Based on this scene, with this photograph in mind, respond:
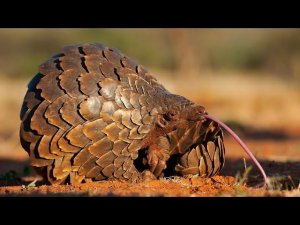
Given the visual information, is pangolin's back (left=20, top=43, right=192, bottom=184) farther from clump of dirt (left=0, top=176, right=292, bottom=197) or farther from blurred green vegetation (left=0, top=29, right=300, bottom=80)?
blurred green vegetation (left=0, top=29, right=300, bottom=80)

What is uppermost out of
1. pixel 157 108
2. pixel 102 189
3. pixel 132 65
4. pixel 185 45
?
pixel 185 45

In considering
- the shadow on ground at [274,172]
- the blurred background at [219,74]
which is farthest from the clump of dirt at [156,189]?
the blurred background at [219,74]

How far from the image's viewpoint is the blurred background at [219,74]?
35.0 feet

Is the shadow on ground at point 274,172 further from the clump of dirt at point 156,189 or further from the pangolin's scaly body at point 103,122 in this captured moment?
the pangolin's scaly body at point 103,122

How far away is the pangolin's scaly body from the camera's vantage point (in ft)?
15.1

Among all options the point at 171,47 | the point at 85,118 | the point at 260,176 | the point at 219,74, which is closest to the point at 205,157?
the point at 260,176

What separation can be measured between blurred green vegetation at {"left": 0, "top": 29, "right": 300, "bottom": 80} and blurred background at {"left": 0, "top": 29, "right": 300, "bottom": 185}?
4cm

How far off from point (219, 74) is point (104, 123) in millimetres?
22065

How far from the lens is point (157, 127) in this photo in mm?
4934

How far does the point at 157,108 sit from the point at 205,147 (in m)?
0.59

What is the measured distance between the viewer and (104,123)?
182 inches

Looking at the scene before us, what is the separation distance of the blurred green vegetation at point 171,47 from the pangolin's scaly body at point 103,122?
15.3 metres
